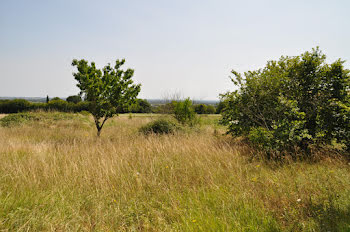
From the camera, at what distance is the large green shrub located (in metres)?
5.76

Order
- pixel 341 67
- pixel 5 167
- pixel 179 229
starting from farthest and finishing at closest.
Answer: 1. pixel 341 67
2. pixel 5 167
3. pixel 179 229

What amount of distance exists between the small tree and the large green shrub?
4.98 m

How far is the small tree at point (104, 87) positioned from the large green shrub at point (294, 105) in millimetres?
4976

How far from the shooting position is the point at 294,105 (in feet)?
19.5

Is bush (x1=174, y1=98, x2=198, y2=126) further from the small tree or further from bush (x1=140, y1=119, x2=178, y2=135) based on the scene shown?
the small tree

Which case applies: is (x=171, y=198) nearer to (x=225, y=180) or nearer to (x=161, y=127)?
(x=225, y=180)

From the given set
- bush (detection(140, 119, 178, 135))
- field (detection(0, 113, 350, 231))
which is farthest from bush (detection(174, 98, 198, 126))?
field (detection(0, 113, 350, 231))

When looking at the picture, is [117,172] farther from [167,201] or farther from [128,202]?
[167,201]

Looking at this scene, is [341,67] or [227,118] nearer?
[341,67]

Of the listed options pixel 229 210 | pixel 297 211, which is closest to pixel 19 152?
pixel 229 210

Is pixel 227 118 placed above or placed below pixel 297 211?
above

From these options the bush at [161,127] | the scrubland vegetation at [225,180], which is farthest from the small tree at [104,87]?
the scrubland vegetation at [225,180]

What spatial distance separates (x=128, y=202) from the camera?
3182 mm

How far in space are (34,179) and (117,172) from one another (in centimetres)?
150
